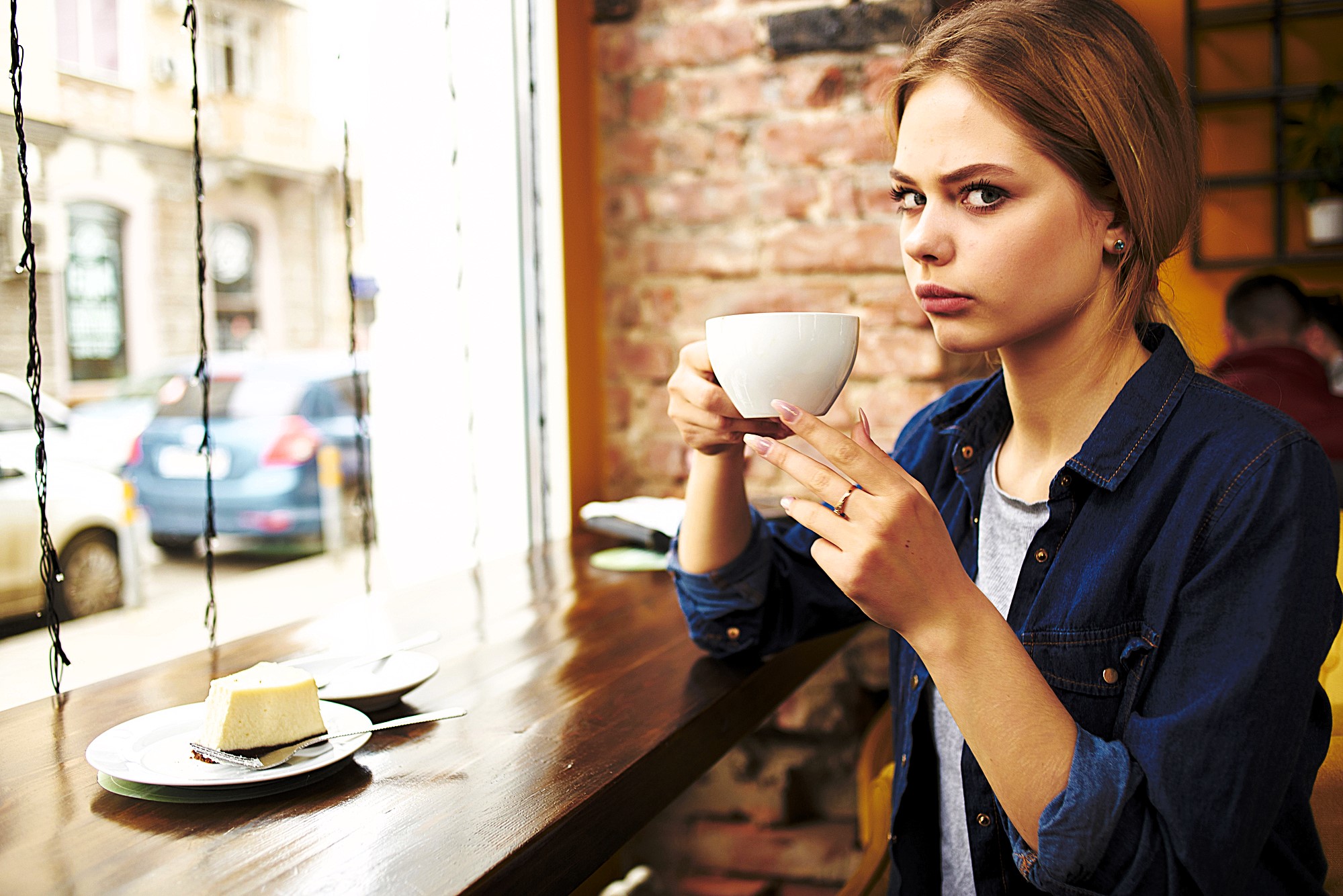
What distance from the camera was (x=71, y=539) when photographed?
185 inches

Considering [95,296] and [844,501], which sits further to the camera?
[95,296]

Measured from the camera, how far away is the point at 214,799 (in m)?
0.67

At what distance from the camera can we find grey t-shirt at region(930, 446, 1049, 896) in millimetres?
902

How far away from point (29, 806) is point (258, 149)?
13.9 meters

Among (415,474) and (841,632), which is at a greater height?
(415,474)

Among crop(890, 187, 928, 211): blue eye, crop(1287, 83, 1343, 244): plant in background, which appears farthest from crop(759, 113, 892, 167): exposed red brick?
crop(1287, 83, 1343, 244): plant in background

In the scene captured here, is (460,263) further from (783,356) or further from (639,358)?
(783,356)

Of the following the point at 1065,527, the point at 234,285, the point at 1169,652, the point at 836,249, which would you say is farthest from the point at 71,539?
the point at 234,285

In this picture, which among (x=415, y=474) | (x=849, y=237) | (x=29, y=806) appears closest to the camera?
(x=29, y=806)

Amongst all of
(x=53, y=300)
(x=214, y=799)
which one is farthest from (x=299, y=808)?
(x=53, y=300)

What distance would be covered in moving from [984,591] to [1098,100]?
1.45 feet

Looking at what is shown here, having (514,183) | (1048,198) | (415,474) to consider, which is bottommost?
(415,474)

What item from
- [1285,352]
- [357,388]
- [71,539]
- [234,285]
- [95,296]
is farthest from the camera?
[234,285]

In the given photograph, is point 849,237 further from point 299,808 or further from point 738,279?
point 299,808
